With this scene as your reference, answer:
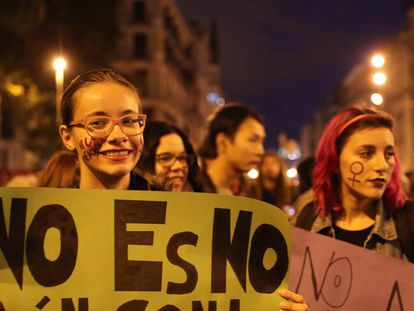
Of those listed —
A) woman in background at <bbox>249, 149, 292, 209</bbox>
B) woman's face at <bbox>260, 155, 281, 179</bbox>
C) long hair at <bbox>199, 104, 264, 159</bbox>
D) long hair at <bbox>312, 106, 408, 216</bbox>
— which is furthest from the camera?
woman's face at <bbox>260, 155, 281, 179</bbox>

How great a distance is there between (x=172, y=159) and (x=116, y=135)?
1.28 metres

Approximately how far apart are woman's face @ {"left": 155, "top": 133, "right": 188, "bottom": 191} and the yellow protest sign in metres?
1.22

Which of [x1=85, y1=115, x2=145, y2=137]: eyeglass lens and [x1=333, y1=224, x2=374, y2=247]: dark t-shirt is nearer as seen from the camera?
A: [x1=85, y1=115, x2=145, y2=137]: eyeglass lens

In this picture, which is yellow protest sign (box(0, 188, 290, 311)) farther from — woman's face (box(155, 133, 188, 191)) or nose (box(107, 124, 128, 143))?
woman's face (box(155, 133, 188, 191))

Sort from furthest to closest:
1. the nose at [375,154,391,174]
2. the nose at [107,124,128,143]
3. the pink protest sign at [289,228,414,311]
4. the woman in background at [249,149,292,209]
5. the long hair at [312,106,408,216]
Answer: the woman in background at [249,149,292,209]
the long hair at [312,106,408,216]
the nose at [375,154,391,174]
the pink protest sign at [289,228,414,311]
the nose at [107,124,128,143]

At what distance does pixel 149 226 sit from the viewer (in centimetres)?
214

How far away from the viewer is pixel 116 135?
2.17m

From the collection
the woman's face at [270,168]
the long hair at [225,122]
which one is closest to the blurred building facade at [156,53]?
the woman's face at [270,168]

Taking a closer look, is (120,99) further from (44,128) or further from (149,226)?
(44,128)

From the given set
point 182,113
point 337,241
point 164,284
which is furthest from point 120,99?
point 182,113

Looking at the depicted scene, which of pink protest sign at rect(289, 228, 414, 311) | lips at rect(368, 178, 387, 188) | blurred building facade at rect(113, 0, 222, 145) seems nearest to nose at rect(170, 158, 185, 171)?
pink protest sign at rect(289, 228, 414, 311)

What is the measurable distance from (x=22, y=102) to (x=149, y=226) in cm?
2239

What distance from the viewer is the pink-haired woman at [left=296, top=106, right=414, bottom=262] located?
2.85 m

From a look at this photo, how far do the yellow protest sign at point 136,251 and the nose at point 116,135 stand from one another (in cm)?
18
